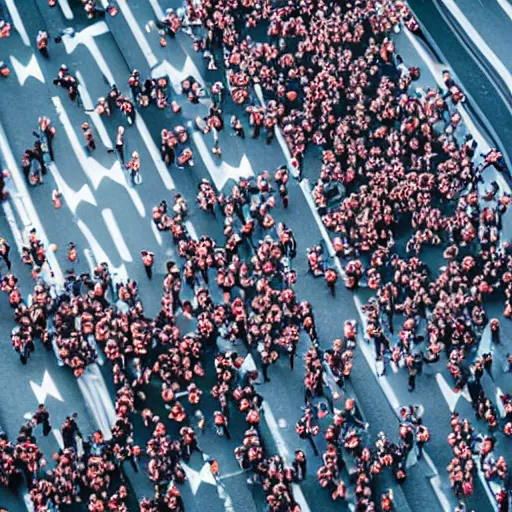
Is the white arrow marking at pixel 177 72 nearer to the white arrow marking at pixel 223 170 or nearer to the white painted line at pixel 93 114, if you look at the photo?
the white painted line at pixel 93 114

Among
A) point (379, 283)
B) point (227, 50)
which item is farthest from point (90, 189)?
point (379, 283)

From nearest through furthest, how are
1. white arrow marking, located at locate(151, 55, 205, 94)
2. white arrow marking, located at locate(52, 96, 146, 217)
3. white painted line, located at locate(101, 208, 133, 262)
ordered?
white painted line, located at locate(101, 208, 133, 262) < white arrow marking, located at locate(52, 96, 146, 217) < white arrow marking, located at locate(151, 55, 205, 94)

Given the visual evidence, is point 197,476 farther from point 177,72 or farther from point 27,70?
point 27,70

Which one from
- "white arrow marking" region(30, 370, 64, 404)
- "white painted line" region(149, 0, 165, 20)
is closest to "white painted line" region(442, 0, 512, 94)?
"white painted line" region(149, 0, 165, 20)

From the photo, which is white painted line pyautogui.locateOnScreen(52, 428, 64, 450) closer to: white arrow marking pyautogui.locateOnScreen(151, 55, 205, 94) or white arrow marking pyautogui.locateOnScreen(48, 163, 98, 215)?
white arrow marking pyautogui.locateOnScreen(48, 163, 98, 215)

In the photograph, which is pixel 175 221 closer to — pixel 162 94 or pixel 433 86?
pixel 162 94

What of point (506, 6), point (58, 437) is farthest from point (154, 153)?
point (506, 6)

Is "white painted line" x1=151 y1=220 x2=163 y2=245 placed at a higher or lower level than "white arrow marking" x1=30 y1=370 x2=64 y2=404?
higher
